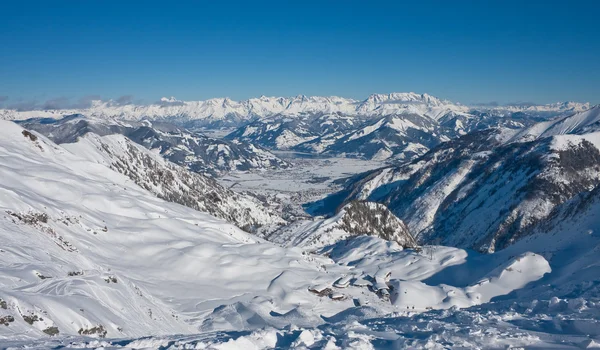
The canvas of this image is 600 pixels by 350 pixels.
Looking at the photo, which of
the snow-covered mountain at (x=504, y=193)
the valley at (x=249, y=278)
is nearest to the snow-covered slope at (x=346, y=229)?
the valley at (x=249, y=278)

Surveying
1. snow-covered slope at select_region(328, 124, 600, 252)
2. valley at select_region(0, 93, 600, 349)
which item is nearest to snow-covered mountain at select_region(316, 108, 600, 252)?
snow-covered slope at select_region(328, 124, 600, 252)

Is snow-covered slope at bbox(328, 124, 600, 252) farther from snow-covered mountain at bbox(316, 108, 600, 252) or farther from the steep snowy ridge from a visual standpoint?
the steep snowy ridge

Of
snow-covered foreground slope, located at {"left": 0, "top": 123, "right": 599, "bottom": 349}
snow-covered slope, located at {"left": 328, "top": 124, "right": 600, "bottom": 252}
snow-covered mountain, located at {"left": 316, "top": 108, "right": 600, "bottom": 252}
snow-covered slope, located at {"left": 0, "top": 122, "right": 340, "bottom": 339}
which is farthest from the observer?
snow-covered slope, located at {"left": 328, "top": 124, "right": 600, "bottom": 252}

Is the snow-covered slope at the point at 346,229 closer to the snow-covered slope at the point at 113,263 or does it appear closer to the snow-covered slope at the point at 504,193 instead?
the snow-covered slope at the point at 113,263

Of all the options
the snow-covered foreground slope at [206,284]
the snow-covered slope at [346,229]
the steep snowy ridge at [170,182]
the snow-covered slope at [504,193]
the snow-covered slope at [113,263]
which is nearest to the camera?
the snow-covered foreground slope at [206,284]

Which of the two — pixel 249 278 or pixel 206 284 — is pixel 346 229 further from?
pixel 206 284

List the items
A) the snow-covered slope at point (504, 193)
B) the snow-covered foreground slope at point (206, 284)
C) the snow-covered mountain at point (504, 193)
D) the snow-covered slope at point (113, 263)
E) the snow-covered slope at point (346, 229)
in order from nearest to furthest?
1. the snow-covered foreground slope at point (206, 284)
2. the snow-covered slope at point (113, 263)
3. the snow-covered slope at point (346, 229)
4. the snow-covered mountain at point (504, 193)
5. the snow-covered slope at point (504, 193)

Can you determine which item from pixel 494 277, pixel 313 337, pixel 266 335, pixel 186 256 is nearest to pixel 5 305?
pixel 266 335

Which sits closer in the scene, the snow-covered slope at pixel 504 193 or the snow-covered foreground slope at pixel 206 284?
the snow-covered foreground slope at pixel 206 284

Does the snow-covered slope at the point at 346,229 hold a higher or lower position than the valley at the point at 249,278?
lower

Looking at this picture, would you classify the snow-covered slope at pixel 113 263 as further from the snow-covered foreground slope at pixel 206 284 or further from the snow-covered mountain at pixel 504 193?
the snow-covered mountain at pixel 504 193

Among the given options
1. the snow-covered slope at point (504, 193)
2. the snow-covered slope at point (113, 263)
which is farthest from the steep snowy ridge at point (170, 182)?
the snow-covered slope at point (504, 193)
